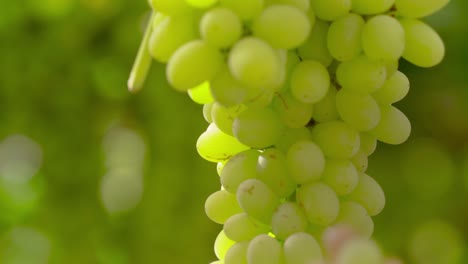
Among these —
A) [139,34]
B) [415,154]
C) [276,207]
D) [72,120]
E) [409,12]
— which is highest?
[409,12]

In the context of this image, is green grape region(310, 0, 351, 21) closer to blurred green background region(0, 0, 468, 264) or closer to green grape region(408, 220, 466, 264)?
blurred green background region(0, 0, 468, 264)

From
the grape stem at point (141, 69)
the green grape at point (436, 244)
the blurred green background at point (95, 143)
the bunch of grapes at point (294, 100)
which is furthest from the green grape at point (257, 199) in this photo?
the green grape at point (436, 244)

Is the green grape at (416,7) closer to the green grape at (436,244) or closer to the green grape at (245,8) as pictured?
the green grape at (245,8)

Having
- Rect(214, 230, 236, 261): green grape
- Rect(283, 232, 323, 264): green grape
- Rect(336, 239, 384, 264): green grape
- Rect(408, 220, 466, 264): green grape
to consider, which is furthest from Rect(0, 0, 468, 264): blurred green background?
Rect(336, 239, 384, 264): green grape

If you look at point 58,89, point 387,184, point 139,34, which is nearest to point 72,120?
point 58,89

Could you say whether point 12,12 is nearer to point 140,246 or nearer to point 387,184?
point 140,246
